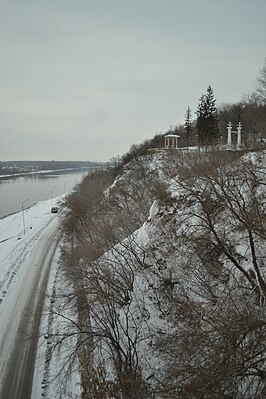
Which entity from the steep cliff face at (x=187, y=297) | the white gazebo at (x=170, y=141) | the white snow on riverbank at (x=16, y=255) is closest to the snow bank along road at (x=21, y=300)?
the white snow on riverbank at (x=16, y=255)

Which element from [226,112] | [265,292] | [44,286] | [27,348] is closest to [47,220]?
[44,286]

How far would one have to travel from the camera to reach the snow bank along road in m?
12.3

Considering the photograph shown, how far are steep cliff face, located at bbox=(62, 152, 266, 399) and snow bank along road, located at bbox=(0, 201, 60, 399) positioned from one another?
285 centimetres

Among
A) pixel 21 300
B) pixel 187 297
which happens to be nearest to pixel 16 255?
pixel 21 300

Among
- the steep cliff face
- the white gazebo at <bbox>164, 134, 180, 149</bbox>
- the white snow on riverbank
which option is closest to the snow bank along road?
the white snow on riverbank

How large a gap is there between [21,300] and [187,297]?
472 inches

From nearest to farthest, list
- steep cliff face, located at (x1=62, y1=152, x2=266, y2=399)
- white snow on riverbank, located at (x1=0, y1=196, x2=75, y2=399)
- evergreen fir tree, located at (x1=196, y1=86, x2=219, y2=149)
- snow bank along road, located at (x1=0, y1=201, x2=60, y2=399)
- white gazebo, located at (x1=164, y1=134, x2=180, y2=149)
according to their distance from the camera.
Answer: steep cliff face, located at (x1=62, y1=152, x2=266, y2=399) < snow bank along road, located at (x1=0, y1=201, x2=60, y2=399) < white snow on riverbank, located at (x1=0, y1=196, x2=75, y2=399) < evergreen fir tree, located at (x1=196, y1=86, x2=219, y2=149) < white gazebo, located at (x1=164, y1=134, x2=180, y2=149)

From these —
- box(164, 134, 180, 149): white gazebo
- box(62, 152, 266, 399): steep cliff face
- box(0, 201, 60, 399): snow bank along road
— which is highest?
box(164, 134, 180, 149): white gazebo

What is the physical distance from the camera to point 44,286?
20656 mm

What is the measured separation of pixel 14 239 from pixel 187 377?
32121 millimetres

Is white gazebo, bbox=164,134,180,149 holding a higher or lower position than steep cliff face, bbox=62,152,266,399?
higher

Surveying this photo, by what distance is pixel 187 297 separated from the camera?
10617 millimetres

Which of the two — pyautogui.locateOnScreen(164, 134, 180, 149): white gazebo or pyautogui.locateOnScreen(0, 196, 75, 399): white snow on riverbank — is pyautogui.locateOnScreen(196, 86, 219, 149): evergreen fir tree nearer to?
pyautogui.locateOnScreen(164, 134, 180, 149): white gazebo

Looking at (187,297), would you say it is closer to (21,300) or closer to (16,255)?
(21,300)
